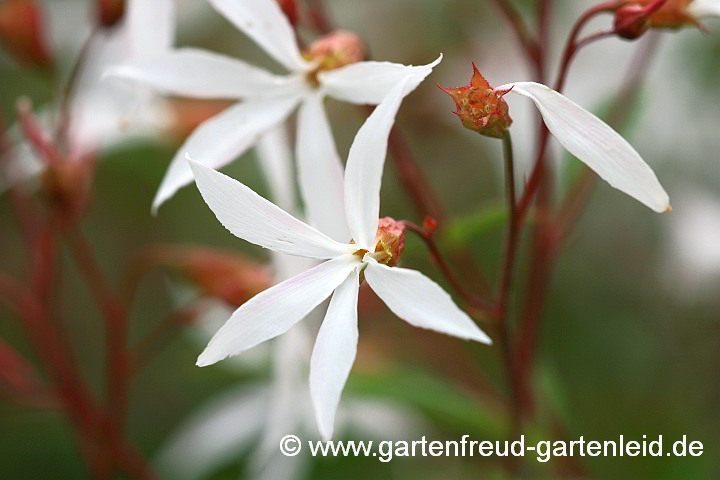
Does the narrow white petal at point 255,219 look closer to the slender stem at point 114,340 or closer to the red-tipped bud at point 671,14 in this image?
the red-tipped bud at point 671,14

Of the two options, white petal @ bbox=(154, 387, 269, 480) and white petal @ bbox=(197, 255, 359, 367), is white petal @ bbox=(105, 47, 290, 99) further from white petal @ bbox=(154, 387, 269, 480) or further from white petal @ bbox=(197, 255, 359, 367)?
white petal @ bbox=(154, 387, 269, 480)

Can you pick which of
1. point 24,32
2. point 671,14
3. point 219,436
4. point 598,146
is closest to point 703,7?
point 671,14

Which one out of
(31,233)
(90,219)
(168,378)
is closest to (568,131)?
(31,233)

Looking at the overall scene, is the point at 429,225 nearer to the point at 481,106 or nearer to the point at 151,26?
the point at 481,106

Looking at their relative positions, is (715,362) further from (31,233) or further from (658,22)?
(31,233)

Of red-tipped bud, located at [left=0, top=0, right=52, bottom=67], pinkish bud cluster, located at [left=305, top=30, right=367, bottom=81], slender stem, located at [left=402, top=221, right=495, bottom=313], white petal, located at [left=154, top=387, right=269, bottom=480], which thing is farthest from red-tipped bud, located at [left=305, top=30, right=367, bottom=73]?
white petal, located at [left=154, top=387, right=269, bottom=480]

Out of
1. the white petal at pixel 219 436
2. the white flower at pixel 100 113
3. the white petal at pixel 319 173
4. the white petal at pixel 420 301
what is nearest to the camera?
the white petal at pixel 420 301

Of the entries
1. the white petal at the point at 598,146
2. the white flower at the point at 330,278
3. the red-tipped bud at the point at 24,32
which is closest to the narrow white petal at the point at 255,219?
the white flower at the point at 330,278
